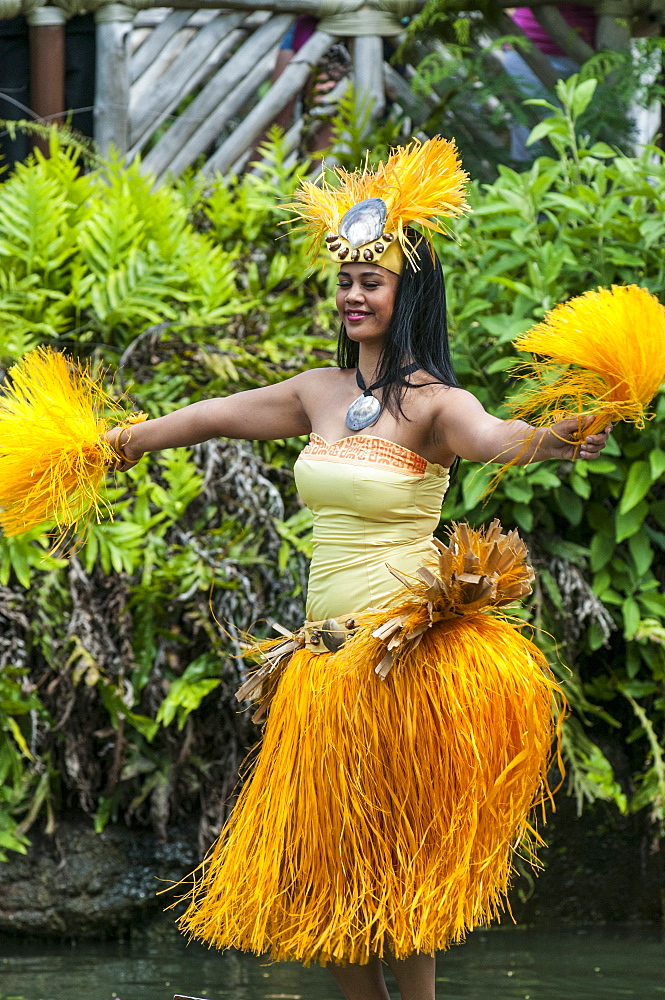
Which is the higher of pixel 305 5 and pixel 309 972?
pixel 305 5

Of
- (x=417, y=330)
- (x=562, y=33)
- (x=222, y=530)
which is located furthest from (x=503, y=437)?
(x=562, y=33)

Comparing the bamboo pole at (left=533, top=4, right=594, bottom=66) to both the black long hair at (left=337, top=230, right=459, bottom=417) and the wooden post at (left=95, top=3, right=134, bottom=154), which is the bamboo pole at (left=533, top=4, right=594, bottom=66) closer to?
the wooden post at (left=95, top=3, right=134, bottom=154)

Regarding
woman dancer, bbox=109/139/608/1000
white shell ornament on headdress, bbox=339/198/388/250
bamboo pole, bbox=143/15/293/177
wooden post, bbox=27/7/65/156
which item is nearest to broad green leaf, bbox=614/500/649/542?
woman dancer, bbox=109/139/608/1000

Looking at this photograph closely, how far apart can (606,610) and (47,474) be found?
2.10m

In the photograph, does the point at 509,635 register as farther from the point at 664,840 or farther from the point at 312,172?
the point at 312,172

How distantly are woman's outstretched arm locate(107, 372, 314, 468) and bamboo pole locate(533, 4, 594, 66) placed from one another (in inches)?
125

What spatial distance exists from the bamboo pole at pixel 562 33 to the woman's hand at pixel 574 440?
3.52 meters

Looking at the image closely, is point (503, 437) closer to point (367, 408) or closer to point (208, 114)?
point (367, 408)

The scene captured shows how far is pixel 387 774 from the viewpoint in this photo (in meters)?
2.41

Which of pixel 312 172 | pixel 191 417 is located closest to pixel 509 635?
pixel 191 417

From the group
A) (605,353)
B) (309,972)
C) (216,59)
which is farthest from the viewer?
(216,59)

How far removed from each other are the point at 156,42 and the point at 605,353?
12.4 ft

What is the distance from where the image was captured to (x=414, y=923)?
90.5 inches

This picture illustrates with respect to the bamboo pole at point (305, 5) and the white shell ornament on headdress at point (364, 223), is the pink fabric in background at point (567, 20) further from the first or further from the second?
the white shell ornament on headdress at point (364, 223)
